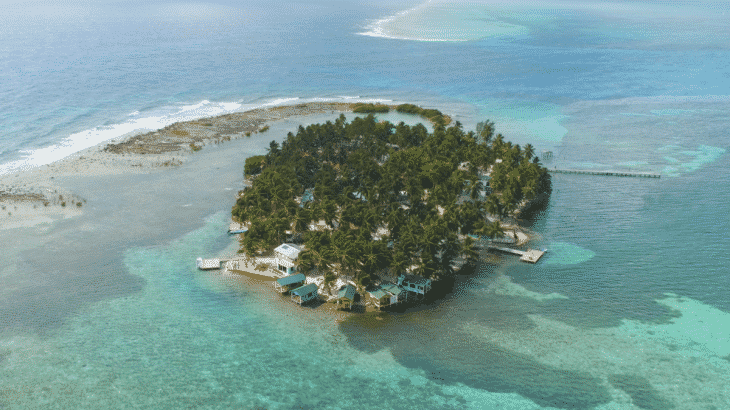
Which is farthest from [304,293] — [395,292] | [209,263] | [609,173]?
[609,173]

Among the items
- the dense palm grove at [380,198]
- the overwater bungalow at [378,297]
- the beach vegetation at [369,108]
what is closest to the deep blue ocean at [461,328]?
the overwater bungalow at [378,297]

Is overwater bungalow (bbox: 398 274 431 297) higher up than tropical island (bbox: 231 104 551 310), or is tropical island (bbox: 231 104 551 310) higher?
tropical island (bbox: 231 104 551 310)

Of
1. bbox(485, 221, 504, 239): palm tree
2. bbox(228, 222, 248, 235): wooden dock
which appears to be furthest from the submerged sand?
bbox(485, 221, 504, 239): palm tree

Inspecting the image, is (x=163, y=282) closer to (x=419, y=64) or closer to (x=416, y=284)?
(x=416, y=284)

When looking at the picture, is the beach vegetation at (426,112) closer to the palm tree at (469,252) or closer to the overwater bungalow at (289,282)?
the palm tree at (469,252)

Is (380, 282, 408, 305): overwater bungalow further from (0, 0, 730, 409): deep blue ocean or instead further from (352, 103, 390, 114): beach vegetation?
(352, 103, 390, 114): beach vegetation

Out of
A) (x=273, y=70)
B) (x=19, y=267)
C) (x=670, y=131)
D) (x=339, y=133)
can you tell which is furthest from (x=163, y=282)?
(x=273, y=70)
